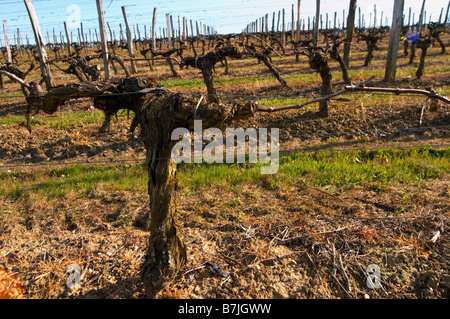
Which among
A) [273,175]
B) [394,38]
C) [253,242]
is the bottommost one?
[253,242]

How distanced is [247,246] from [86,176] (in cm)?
357

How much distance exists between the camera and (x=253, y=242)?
3.75 metres

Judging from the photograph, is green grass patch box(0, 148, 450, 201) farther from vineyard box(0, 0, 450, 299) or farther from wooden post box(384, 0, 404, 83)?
wooden post box(384, 0, 404, 83)

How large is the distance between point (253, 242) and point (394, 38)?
10.3 metres

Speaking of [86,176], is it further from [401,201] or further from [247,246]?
[401,201]

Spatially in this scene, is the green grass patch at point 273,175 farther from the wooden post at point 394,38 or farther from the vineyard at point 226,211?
the wooden post at point 394,38

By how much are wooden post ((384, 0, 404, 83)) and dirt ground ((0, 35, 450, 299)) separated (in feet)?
23.7

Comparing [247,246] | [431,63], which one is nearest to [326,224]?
[247,246]

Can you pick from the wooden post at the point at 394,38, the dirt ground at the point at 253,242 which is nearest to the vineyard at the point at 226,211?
the dirt ground at the point at 253,242

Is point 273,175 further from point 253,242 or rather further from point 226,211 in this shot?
point 253,242

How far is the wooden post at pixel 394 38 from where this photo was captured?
33.8 ft

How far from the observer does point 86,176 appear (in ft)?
18.8

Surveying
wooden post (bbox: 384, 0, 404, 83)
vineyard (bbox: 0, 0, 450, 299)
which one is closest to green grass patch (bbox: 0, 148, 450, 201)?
vineyard (bbox: 0, 0, 450, 299)

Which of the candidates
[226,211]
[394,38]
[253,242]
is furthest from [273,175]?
[394,38]
